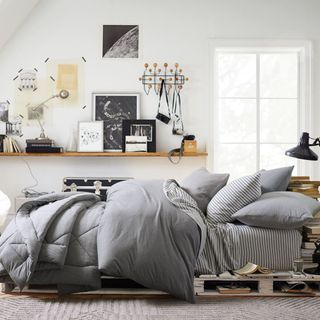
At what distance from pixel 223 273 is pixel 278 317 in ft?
1.47

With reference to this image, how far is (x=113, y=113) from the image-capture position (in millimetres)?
5082

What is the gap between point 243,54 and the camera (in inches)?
205

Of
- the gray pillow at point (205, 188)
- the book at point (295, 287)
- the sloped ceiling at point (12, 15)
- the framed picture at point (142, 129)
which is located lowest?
the book at point (295, 287)

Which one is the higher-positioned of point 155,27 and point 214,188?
point 155,27

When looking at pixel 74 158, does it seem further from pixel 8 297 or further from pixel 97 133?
pixel 8 297

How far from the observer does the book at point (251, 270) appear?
271cm

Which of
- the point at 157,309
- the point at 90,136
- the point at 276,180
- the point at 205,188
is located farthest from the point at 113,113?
the point at 157,309

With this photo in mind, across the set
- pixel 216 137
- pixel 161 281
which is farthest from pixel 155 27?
pixel 161 281

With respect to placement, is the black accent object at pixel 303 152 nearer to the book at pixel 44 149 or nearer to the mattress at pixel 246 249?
the mattress at pixel 246 249

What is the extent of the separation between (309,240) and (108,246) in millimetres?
1184

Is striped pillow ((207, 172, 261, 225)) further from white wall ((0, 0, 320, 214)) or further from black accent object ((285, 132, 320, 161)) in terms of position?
white wall ((0, 0, 320, 214))

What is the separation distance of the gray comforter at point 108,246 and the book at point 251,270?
27 centimetres

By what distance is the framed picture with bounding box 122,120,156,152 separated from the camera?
5.01 metres

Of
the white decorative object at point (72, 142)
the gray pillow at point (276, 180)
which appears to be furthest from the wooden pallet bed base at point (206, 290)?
the white decorative object at point (72, 142)
